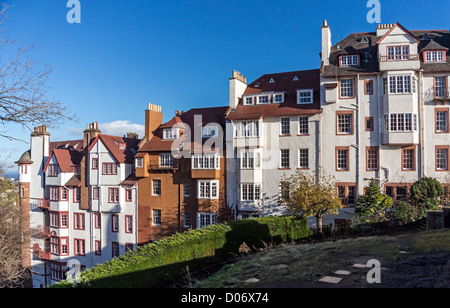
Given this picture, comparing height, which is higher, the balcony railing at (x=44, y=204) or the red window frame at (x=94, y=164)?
the red window frame at (x=94, y=164)

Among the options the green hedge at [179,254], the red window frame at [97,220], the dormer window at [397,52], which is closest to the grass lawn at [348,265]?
the green hedge at [179,254]

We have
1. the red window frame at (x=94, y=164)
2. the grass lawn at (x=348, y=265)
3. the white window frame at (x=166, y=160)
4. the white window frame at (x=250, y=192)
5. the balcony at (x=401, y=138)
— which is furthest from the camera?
the red window frame at (x=94, y=164)

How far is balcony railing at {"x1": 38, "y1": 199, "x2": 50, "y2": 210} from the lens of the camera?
4896 centimetres

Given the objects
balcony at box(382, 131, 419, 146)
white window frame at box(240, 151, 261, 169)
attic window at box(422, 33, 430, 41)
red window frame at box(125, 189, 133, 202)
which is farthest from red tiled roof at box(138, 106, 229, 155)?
attic window at box(422, 33, 430, 41)

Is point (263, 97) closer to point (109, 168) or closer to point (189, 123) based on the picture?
point (189, 123)

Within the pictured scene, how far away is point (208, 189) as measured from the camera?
38.9 m

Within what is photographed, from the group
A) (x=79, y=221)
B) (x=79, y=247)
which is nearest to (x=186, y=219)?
(x=79, y=221)

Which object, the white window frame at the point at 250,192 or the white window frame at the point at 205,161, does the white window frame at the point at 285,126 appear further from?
the white window frame at the point at 205,161

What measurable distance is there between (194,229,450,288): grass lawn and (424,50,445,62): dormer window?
2125 centimetres

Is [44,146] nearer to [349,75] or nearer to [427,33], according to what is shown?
[349,75]

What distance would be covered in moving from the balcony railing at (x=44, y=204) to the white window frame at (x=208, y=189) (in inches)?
908

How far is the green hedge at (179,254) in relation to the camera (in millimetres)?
15797

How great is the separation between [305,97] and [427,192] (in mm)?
14145
